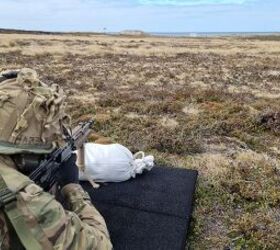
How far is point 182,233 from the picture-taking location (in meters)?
4.26

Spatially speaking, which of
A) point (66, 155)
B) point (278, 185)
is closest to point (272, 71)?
point (278, 185)

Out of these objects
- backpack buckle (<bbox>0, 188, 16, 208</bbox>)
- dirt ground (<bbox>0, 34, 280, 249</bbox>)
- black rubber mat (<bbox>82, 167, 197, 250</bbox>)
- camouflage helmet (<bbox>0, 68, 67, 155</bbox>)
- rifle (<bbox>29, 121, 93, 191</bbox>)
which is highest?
camouflage helmet (<bbox>0, 68, 67, 155</bbox>)

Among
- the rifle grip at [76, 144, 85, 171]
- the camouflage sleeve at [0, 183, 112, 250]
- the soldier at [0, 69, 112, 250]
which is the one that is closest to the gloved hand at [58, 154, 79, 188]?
the soldier at [0, 69, 112, 250]

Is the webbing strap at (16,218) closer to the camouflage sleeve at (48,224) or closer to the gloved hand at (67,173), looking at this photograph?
the camouflage sleeve at (48,224)

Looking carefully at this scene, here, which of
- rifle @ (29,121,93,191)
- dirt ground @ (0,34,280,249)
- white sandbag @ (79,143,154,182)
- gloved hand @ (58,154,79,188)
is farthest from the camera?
white sandbag @ (79,143,154,182)

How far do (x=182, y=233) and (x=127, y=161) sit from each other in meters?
1.32

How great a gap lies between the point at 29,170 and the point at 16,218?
366 millimetres

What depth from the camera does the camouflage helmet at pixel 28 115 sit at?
7.47ft

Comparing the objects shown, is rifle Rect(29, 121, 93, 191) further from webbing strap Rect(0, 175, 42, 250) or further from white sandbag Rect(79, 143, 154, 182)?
white sandbag Rect(79, 143, 154, 182)

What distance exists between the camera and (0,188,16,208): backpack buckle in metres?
2.10

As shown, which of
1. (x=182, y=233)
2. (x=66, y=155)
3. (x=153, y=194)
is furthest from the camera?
(x=153, y=194)

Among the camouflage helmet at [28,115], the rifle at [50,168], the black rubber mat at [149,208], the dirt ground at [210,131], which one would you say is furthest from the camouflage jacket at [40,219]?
the dirt ground at [210,131]

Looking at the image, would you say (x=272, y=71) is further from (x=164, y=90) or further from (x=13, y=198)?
(x=13, y=198)

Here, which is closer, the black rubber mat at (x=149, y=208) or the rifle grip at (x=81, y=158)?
the black rubber mat at (x=149, y=208)
